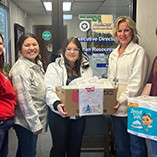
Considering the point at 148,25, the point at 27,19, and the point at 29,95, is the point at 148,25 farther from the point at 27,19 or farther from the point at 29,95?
the point at 27,19

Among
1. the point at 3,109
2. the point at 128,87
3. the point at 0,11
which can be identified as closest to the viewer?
the point at 3,109

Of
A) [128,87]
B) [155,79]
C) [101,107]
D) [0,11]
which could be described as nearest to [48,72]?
[101,107]

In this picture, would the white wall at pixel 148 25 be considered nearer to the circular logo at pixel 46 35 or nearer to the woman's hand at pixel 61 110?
the woman's hand at pixel 61 110

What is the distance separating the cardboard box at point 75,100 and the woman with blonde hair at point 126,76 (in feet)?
0.26

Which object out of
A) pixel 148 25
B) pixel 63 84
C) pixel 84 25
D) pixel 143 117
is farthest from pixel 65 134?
pixel 84 25

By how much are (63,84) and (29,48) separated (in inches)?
17.7

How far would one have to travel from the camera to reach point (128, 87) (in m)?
1.63

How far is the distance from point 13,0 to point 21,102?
2.06 metres

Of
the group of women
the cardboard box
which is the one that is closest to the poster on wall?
the group of women

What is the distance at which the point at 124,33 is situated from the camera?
1724mm

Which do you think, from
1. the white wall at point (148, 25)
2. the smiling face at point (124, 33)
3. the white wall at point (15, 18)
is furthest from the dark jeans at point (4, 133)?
the white wall at point (15, 18)

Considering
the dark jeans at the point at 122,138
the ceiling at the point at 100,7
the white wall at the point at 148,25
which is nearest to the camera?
the dark jeans at the point at 122,138

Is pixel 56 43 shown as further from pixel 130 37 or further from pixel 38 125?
pixel 38 125

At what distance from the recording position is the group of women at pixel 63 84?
5.03 ft
